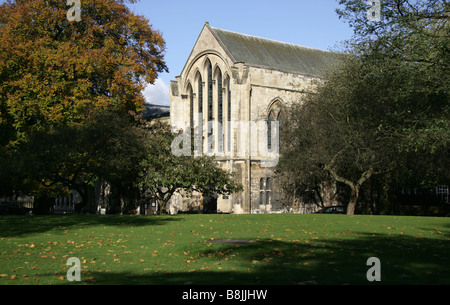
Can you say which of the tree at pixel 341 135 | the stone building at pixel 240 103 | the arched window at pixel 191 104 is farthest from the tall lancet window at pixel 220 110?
the tree at pixel 341 135

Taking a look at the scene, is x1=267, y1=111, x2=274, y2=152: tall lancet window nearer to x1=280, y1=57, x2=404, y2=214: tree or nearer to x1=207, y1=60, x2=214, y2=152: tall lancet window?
x1=280, y1=57, x2=404, y2=214: tree

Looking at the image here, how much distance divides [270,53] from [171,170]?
2002 centimetres

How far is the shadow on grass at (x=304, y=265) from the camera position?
9203mm

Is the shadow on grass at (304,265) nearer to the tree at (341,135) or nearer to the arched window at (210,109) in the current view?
the tree at (341,135)

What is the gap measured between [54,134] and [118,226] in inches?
408

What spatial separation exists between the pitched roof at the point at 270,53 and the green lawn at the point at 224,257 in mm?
29255

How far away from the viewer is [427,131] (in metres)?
19.9

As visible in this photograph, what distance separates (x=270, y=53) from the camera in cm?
4866

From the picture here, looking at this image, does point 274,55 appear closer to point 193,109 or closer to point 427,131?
point 193,109

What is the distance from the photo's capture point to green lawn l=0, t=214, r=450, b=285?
31.2 feet

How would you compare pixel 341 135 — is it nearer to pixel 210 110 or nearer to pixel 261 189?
pixel 261 189

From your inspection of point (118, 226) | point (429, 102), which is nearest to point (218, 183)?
point (118, 226)

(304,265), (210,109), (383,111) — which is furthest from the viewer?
(210,109)

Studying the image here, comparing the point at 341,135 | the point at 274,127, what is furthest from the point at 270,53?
the point at 341,135
